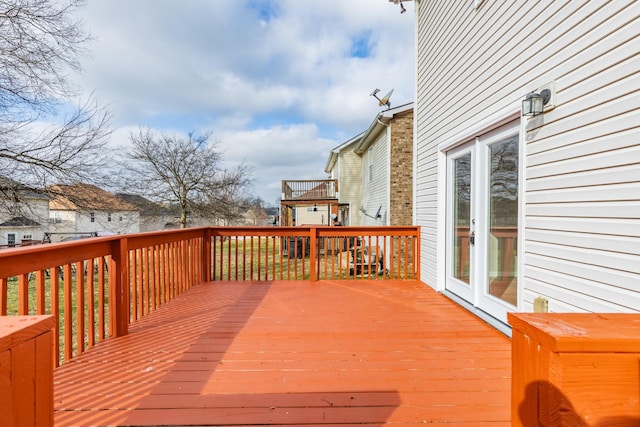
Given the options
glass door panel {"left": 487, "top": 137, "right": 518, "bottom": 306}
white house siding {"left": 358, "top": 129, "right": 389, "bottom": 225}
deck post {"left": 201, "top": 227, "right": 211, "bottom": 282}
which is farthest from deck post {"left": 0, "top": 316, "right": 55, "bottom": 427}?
white house siding {"left": 358, "top": 129, "right": 389, "bottom": 225}

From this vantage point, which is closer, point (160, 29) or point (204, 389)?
point (204, 389)

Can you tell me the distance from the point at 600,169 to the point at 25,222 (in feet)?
38.9

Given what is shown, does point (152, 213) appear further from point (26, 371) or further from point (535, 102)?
point (26, 371)

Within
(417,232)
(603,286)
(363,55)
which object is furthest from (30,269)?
(363,55)

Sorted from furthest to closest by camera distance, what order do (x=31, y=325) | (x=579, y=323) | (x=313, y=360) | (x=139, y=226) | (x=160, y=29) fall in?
(x=139, y=226), (x=160, y=29), (x=313, y=360), (x=579, y=323), (x=31, y=325)

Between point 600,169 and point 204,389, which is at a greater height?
point 600,169

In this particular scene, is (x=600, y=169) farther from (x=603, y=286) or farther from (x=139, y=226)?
(x=139, y=226)

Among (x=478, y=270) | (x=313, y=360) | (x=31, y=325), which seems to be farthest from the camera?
(x=478, y=270)

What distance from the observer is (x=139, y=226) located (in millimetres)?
16672

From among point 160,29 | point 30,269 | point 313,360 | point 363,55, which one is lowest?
point 313,360

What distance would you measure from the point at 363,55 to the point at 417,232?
29.5ft

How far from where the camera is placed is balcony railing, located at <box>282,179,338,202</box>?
1565cm

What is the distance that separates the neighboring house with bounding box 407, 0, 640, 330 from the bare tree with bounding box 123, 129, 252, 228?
12507mm

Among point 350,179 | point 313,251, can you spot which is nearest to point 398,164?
point 313,251
